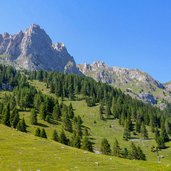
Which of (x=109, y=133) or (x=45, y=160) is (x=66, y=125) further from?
(x=45, y=160)

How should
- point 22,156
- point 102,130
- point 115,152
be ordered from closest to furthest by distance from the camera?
point 22,156
point 115,152
point 102,130

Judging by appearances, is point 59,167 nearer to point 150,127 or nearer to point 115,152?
point 115,152

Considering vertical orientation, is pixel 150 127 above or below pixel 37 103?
below

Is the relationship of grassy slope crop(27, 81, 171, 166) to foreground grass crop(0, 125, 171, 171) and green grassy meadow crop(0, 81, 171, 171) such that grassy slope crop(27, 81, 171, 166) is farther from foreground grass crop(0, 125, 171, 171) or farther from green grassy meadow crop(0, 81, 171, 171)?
foreground grass crop(0, 125, 171, 171)

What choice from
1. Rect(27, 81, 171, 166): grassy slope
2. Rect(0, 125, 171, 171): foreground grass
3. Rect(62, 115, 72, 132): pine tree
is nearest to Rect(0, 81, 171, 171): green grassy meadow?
Rect(0, 125, 171, 171): foreground grass

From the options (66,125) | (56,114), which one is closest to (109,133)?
(66,125)

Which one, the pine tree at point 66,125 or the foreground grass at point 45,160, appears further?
the pine tree at point 66,125

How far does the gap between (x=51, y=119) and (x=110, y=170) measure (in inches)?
5134

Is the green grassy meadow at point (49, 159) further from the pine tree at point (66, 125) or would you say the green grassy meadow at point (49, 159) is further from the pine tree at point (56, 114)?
the pine tree at point (56, 114)

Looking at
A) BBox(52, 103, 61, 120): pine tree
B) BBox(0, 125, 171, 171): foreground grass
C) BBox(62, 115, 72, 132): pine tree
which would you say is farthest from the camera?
BBox(52, 103, 61, 120): pine tree

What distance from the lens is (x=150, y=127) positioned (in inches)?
7628

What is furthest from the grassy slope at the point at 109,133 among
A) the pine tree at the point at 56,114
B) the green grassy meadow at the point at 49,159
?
the green grassy meadow at the point at 49,159

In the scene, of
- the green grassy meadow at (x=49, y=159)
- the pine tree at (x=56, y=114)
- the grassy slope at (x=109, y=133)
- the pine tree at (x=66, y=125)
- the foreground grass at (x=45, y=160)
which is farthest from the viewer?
the pine tree at (x=56, y=114)

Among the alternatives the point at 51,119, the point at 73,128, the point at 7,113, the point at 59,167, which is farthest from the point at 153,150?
the point at 59,167
